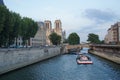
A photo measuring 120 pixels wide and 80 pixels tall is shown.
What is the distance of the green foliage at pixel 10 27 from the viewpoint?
170 ft

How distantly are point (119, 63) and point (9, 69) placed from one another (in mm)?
26233

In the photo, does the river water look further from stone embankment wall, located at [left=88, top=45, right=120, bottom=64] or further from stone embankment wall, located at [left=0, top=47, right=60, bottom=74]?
stone embankment wall, located at [left=88, top=45, right=120, bottom=64]

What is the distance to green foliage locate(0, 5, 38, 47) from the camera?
170 ft

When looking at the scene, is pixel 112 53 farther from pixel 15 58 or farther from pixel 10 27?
pixel 15 58

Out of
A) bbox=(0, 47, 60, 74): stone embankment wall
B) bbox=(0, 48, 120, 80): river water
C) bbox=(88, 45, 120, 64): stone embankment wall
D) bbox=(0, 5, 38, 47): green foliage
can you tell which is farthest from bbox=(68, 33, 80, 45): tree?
bbox=(0, 48, 120, 80): river water

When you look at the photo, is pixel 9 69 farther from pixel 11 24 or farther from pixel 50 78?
pixel 11 24

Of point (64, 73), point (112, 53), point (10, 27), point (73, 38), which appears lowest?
point (64, 73)

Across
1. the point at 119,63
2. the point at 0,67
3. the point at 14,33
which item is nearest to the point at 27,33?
the point at 14,33

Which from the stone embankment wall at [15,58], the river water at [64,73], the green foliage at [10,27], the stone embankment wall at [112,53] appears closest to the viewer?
the river water at [64,73]

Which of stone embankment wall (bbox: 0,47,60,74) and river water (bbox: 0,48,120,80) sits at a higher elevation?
stone embankment wall (bbox: 0,47,60,74)

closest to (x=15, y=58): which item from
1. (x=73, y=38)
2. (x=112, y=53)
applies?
(x=112, y=53)

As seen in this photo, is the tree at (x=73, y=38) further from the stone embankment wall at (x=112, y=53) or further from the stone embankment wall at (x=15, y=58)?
the stone embankment wall at (x=15, y=58)

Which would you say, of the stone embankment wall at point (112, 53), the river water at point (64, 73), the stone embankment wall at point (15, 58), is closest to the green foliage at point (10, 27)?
the stone embankment wall at point (15, 58)

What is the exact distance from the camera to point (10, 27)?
56.0 meters
